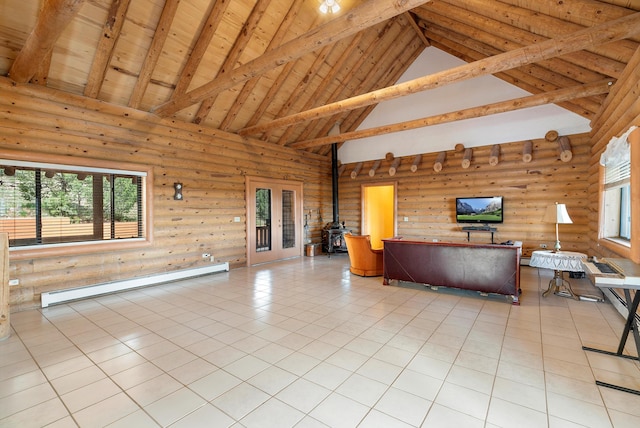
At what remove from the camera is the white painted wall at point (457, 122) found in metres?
6.66

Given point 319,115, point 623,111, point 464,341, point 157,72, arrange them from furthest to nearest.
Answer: point 319,115 < point 157,72 < point 623,111 < point 464,341

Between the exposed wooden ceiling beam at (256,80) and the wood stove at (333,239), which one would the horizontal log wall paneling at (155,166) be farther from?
the wood stove at (333,239)

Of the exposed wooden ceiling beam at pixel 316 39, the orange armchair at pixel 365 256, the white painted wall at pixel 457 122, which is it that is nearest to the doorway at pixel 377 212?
the white painted wall at pixel 457 122

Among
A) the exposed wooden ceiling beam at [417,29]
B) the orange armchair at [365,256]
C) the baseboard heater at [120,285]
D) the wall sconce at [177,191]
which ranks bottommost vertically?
the baseboard heater at [120,285]

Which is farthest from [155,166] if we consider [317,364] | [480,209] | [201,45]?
[480,209]

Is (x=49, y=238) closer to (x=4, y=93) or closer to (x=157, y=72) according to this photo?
(x=4, y=93)

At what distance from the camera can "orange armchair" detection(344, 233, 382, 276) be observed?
6.00m

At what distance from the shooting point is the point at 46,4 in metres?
2.90

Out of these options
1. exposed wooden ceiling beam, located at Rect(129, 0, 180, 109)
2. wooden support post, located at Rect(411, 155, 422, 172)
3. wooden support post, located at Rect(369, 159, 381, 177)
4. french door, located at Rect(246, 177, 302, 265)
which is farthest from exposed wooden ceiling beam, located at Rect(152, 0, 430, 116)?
wooden support post, located at Rect(369, 159, 381, 177)

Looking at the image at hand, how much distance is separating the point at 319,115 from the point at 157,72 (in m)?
3.00

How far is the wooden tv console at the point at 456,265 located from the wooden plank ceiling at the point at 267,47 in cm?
261

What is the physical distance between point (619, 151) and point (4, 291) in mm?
7798

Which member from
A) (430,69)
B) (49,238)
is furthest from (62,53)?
(430,69)

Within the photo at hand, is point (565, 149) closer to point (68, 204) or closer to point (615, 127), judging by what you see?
point (615, 127)
